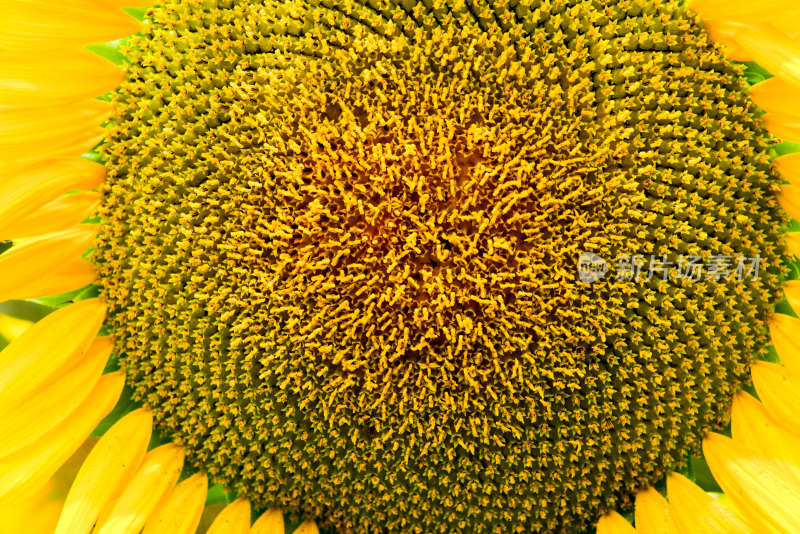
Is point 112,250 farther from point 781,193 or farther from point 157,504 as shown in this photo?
point 781,193

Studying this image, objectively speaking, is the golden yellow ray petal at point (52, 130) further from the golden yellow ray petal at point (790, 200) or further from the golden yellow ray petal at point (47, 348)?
the golden yellow ray petal at point (790, 200)

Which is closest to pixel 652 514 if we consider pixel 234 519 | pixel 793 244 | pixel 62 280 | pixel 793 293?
pixel 793 293

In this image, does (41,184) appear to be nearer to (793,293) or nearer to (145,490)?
(145,490)

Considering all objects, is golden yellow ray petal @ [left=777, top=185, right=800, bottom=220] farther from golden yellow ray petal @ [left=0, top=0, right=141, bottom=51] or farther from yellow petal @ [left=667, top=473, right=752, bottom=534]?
golden yellow ray petal @ [left=0, top=0, right=141, bottom=51]

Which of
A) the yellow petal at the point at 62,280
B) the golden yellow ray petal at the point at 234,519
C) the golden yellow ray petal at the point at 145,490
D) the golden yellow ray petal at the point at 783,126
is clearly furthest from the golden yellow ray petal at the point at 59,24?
the golden yellow ray petal at the point at 783,126

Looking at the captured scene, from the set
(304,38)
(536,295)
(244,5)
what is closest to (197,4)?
(244,5)
